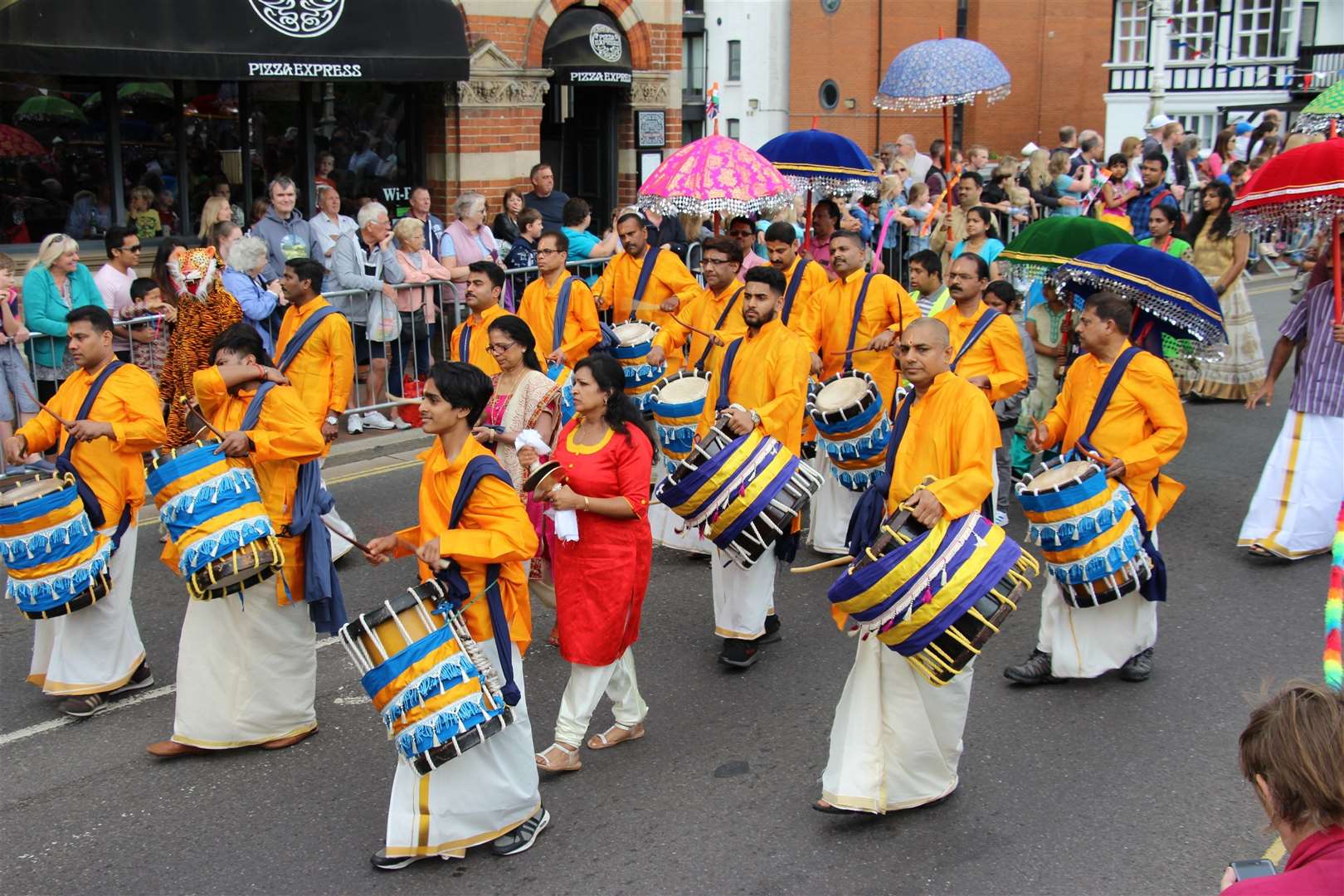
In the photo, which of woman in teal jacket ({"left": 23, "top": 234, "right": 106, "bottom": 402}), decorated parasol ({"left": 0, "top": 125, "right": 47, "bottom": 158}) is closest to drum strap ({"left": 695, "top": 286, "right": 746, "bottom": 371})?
woman in teal jacket ({"left": 23, "top": 234, "right": 106, "bottom": 402})

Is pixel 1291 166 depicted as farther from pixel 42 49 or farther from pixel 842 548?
pixel 42 49

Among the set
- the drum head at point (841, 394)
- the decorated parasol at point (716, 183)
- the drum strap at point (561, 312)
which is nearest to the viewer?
the drum head at point (841, 394)

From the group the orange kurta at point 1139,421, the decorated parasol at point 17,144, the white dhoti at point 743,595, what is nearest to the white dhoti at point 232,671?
the white dhoti at point 743,595

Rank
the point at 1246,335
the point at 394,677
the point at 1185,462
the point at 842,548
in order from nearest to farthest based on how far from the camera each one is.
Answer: the point at 394,677
the point at 842,548
the point at 1185,462
the point at 1246,335

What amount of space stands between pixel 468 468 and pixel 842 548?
4102 mm

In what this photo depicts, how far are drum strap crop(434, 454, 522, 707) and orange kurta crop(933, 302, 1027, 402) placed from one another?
12.8ft

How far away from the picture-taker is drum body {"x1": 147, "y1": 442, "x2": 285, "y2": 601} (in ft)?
18.6

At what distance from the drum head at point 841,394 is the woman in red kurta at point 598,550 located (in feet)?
7.08

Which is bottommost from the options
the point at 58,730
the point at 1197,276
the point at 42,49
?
the point at 58,730

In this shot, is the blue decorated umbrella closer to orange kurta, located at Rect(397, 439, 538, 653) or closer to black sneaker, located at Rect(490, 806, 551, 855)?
orange kurta, located at Rect(397, 439, 538, 653)

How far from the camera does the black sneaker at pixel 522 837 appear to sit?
17.3 ft

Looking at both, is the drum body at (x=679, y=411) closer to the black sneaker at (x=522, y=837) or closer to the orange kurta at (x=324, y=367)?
the orange kurta at (x=324, y=367)

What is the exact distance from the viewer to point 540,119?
1672cm

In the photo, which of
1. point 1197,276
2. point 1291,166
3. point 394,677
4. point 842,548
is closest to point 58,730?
point 394,677
